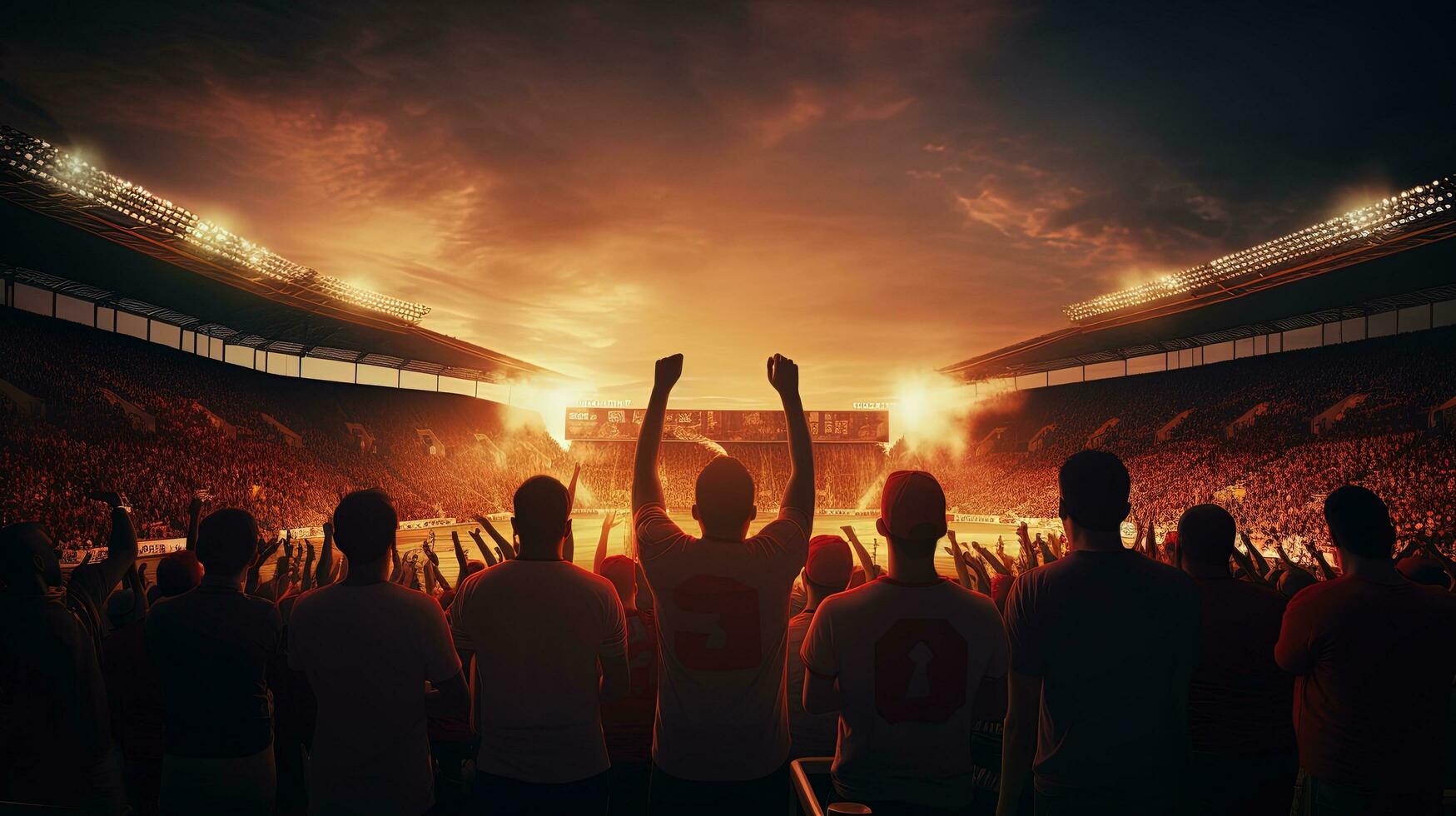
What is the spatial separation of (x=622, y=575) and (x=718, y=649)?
74.9 inches

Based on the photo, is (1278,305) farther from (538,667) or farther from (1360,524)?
(538,667)

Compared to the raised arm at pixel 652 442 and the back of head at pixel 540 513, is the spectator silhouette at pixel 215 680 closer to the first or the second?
the back of head at pixel 540 513

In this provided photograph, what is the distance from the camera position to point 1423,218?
27938 millimetres

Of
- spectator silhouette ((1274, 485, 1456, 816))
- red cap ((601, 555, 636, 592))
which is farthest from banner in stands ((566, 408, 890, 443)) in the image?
spectator silhouette ((1274, 485, 1456, 816))

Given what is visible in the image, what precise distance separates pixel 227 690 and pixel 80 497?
29466mm

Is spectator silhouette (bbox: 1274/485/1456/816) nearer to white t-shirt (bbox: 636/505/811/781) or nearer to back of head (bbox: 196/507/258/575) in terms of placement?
white t-shirt (bbox: 636/505/811/781)

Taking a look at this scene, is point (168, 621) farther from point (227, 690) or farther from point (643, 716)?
point (643, 716)

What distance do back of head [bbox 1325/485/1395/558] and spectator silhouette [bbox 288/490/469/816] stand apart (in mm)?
3536

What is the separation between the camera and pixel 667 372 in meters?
3.57

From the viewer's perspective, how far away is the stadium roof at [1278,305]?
110 feet

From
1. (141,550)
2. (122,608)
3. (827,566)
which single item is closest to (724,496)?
(827,566)

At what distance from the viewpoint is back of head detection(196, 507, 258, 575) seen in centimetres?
308

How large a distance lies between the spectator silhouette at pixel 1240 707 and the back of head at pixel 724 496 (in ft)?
7.73

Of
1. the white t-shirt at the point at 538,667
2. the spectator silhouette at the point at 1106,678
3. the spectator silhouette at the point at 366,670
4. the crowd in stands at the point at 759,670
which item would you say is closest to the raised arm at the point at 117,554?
the crowd in stands at the point at 759,670
